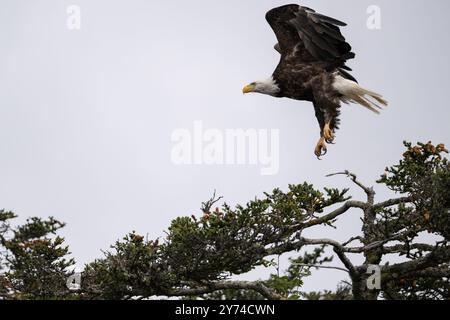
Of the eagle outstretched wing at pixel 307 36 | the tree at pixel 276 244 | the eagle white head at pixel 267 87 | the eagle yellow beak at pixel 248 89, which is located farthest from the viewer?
the eagle yellow beak at pixel 248 89

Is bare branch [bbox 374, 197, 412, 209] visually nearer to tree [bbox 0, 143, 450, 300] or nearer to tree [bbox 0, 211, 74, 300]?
tree [bbox 0, 143, 450, 300]

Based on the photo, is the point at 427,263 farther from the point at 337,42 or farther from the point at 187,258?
the point at 337,42

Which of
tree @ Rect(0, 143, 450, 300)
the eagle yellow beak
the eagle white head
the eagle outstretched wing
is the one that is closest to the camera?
tree @ Rect(0, 143, 450, 300)

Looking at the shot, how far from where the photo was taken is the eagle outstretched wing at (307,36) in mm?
14328

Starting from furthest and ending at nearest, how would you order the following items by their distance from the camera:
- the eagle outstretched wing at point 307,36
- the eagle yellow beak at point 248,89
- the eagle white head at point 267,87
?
the eagle yellow beak at point 248,89, the eagle white head at point 267,87, the eagle outstretched wing at point 307,36

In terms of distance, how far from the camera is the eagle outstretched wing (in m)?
14.3

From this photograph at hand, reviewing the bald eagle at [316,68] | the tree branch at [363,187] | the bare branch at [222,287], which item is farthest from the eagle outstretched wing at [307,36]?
the bare branch at [222,287]

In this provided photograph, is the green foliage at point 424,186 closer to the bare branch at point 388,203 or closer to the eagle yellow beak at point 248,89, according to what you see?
the bare branch at point 388,203

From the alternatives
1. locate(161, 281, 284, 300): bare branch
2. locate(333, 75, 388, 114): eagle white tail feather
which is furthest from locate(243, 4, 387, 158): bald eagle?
locate(161, 281, 284, 300): bare branch

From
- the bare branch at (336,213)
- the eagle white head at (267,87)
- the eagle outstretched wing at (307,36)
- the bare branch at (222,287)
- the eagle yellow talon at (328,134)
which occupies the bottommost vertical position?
the bare branch at (222,287)

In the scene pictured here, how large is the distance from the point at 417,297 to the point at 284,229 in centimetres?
280

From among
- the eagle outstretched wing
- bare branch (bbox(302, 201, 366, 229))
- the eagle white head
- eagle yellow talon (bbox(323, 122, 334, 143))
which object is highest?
the eagle outstretched wing

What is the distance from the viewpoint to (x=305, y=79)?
15.0 meters
